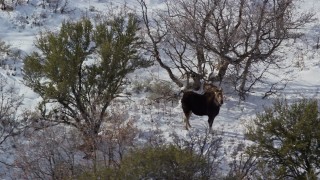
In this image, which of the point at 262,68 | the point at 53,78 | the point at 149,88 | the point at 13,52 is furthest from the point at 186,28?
the point at 13,52

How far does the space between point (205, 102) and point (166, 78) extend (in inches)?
125

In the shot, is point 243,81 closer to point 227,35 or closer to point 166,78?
point 227,35

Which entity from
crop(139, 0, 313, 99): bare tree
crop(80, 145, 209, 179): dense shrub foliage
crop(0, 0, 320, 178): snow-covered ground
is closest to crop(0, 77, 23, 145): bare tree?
crop(0, 0, 320, 178): snow-covered ground

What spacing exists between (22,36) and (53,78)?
670cm

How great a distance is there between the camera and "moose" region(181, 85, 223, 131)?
49.0 feet

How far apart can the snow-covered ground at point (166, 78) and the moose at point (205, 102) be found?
0.53 m

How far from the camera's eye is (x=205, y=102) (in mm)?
14961

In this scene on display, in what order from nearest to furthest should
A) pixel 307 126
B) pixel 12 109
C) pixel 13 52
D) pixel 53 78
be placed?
1. pixel 307 126
2. pixel 53 78
3. pixel 12 109
4. pixel 13 52

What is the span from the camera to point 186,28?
1639cm

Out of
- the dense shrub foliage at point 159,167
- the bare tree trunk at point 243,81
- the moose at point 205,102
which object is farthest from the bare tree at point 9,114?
the bare tree trunk at point 243,81

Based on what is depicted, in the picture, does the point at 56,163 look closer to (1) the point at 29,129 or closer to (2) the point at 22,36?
(1) the point at 29,129

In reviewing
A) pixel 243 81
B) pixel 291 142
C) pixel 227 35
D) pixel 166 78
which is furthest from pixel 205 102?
pixel 291 142

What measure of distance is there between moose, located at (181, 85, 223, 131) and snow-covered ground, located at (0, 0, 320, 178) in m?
0.53

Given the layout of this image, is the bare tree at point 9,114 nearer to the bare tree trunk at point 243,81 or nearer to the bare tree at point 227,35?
the bare tree at point 227,35
